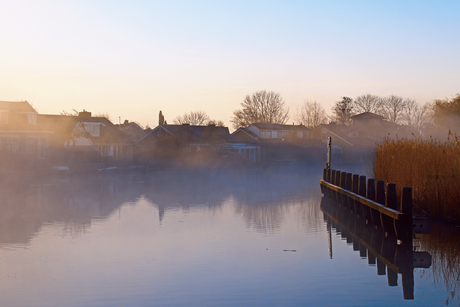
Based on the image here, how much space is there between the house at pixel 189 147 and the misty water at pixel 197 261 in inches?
1713

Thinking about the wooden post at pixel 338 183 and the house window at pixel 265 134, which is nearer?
the wooden post at pixel 338 183

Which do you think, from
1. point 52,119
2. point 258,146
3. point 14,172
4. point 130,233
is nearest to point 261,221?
point 130,233

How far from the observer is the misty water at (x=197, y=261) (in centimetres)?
848

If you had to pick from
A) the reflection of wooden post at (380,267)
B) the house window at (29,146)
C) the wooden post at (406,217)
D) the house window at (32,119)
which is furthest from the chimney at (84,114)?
the reflection of wooden post at (380,267)

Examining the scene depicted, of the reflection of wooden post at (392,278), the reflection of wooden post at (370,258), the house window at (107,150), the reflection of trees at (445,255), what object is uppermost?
the house window at (107,150)

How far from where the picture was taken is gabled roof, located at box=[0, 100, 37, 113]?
56.8m

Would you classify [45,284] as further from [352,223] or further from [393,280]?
[352,223]

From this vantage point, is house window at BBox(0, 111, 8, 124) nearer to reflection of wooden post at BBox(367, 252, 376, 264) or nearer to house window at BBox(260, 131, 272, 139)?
house window at BBox(260, 131, 272, 139)

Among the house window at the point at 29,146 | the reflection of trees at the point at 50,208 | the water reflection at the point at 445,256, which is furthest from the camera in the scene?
the house window at the point at 29,146

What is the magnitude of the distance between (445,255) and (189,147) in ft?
197

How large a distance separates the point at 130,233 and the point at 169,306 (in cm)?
736

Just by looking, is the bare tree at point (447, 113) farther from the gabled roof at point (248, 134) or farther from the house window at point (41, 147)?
the house window at point (41, 147)

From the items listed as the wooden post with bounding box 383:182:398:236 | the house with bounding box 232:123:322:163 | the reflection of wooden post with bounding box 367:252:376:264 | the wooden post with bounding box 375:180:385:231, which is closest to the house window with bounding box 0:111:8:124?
the house with bounding box 232:123:322:163

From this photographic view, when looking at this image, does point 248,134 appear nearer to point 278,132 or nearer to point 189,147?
point 278,132
